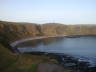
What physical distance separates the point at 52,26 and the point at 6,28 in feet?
195

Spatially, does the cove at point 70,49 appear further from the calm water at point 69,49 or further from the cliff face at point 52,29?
the cliff face at point 52,29

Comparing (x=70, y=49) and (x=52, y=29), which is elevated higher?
(x=70, y=49)

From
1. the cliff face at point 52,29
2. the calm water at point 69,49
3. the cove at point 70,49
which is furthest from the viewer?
the cliff face at point 52,29

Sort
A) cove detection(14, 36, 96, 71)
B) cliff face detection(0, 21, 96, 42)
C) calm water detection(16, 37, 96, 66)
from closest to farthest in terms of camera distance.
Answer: cove detection(14, 36, 96, 71), calm water detection(16, 37, 96, 66), cliff face detection(0, 21, 96, 42)

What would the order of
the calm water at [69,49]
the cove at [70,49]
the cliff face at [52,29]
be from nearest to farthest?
the cove at [70,49] → the calm water at [69,49] → the cliff face at [52,29]

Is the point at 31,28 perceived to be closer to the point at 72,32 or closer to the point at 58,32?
the point at 58,32

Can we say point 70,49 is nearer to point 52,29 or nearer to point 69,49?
point 69,49

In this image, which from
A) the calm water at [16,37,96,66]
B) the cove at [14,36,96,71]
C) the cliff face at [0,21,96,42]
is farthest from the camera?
the cliff face at [0,21,96,42]

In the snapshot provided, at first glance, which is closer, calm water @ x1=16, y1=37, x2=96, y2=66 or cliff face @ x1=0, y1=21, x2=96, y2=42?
calm water @ x1=16, y1=37, x2=96, y2=66

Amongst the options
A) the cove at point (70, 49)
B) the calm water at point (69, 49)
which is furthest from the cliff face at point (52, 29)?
the cove at point (70, 49)

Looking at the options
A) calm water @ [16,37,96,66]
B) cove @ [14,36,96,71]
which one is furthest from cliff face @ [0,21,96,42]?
cove @ [14,36,96,71]

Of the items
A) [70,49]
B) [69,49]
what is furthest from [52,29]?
[70,49]

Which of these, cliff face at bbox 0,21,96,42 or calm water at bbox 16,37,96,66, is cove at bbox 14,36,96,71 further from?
cliff face at bbox 0,21,96,42

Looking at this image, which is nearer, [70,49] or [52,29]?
[70,49]
